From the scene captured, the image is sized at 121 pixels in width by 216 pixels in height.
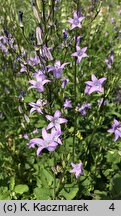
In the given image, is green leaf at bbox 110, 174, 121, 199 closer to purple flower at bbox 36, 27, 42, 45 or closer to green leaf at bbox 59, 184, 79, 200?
green leaf at bbox 59, 184, 79, 200

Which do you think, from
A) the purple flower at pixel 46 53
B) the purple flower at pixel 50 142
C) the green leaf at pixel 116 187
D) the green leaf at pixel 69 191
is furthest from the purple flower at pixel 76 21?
the green leaf at pixel 116 187

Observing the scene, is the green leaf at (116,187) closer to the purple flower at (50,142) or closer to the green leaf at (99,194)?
the green leaf at (99,194)

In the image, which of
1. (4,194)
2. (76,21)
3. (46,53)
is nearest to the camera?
(46,53)

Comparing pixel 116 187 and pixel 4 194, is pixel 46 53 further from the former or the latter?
pixel 116 187

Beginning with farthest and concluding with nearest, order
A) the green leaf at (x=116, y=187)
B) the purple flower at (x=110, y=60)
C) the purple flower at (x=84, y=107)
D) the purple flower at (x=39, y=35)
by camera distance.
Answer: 1. the purple flower at (x=110, y=60)
2. the purple flower at (x=84, y=107)
3. the green leaf at (x=116, y=187)
4. the purple flower at (x=39, y=35)

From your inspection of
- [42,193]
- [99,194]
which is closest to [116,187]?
[99,194]

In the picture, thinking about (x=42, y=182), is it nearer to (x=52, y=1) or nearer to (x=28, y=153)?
(x=28, y=153)

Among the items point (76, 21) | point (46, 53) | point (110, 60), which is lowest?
point (46, 53)

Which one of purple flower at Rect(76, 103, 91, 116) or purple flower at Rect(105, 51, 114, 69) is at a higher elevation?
purple flower at Rect(105, 51, 114, 69)

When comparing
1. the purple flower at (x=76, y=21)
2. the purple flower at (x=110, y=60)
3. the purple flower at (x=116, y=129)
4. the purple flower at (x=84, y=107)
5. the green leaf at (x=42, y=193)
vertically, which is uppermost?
the purple flower at (x=110, y=60)

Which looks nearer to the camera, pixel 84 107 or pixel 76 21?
pixel 76 21

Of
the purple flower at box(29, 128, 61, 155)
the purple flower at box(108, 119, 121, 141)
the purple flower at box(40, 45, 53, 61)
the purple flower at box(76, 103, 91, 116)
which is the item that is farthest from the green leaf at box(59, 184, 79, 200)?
Answer: the purple flower at box(40, 45, 53, 61)

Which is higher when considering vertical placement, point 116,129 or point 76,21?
point 76,21
